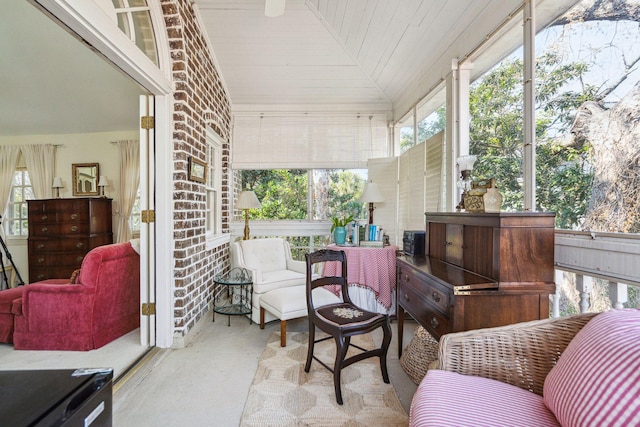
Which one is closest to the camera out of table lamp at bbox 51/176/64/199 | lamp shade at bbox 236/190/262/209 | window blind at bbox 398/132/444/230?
window blind at bbox 398/132/444/230

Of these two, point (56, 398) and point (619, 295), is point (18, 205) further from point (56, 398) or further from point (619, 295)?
point (619, 295)

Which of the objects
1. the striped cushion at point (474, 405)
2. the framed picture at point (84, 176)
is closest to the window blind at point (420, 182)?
the striped cushion at point (474, 405)

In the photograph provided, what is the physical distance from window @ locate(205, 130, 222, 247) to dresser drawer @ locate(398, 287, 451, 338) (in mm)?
2419

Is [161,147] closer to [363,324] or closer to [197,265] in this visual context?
[197,265]

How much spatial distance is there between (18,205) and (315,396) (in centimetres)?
576

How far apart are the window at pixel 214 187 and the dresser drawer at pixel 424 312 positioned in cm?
242

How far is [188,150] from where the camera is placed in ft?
8.72

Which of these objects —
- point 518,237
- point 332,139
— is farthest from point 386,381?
point 332,139

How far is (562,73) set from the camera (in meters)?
1.59

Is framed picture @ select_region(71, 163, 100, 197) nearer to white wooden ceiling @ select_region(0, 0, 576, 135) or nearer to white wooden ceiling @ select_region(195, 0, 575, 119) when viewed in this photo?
white wooden ceiling @ select_region(0, 0, 576, 135)

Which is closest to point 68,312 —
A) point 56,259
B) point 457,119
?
point 56,259

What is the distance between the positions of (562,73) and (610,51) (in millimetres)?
229

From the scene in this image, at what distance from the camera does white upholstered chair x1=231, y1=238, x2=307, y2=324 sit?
2975mm

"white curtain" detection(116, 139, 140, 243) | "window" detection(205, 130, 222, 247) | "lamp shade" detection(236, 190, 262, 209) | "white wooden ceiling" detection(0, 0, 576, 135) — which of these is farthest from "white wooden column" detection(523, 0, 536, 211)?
"white curtain" detection(116, 139, 140, 243)
